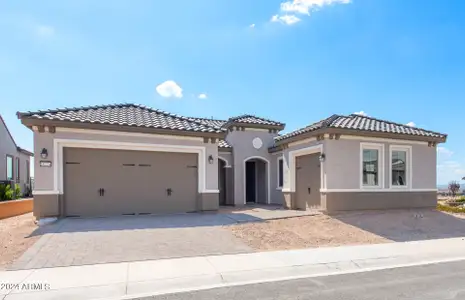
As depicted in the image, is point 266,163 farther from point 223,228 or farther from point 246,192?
point 223,228

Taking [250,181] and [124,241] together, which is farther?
[250,181]

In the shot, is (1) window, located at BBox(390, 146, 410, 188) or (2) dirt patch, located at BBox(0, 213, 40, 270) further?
(1) window, located at BBox(390, 146, 410, 188)

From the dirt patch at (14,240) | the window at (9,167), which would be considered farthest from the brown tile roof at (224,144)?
the window at (9,167)

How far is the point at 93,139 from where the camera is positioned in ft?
38.2

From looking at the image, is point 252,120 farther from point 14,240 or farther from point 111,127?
point 14,240

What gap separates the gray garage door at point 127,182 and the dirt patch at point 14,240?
1509 millimetres

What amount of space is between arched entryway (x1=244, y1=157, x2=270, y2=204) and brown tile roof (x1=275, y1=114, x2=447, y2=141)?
11.2 feet

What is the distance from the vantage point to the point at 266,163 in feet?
62.1

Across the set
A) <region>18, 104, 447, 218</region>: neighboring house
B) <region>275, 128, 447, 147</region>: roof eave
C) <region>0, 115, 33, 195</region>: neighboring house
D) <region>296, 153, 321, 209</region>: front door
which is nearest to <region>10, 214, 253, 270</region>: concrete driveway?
<region>18, 104, 447, 218</region>: neighboring house

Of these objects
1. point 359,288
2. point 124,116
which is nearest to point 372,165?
point 359,288

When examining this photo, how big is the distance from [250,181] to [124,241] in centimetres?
1229

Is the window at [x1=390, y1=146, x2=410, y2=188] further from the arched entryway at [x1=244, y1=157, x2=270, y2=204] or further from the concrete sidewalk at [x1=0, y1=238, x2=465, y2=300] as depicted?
the arched entryway at [x1=244, y1=157, x2=270, y2=204]

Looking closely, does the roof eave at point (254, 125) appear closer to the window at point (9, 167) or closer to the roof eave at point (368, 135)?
the roof eave at point (368, 135)

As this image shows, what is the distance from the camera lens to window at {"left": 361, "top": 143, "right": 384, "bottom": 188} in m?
13.6
